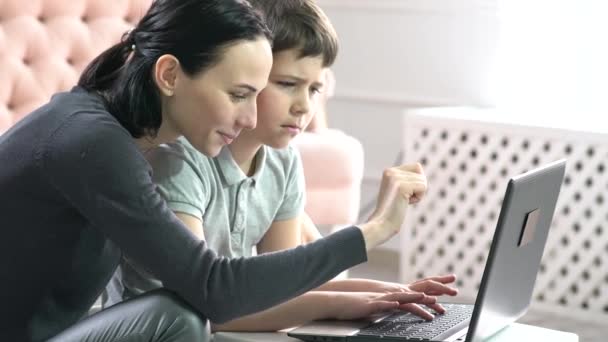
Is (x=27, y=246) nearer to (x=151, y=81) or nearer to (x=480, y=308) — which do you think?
(x=151, y=81)

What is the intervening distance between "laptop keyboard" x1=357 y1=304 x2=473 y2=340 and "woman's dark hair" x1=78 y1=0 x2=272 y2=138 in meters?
0.41

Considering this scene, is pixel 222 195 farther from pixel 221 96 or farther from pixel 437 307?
pixel 437 307

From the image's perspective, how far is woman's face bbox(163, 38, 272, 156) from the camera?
1352 mm

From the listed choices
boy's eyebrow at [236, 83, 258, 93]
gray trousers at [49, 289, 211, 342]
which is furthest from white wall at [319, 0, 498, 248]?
gray trousers at [49, 289, 211, 342]

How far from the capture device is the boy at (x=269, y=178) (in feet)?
4.84

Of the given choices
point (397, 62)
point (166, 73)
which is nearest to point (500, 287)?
point (166, 73)

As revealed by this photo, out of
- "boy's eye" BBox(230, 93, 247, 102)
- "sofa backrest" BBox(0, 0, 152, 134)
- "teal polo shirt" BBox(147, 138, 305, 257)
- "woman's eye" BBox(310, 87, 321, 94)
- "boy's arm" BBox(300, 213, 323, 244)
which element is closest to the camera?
"boy's eye" BBox(230, 93, 247, 102)

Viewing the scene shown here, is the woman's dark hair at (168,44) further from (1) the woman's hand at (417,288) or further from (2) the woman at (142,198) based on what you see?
(1) the woman's hand at (417,288)

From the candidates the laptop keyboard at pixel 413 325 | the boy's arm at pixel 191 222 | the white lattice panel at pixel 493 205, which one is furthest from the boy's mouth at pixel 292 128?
the white lattice panel at pixel 493 205

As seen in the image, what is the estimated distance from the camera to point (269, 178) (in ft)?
5.48

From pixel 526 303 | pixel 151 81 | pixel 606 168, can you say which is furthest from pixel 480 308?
pixel 606 168

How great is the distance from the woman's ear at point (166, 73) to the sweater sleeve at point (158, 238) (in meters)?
0.09

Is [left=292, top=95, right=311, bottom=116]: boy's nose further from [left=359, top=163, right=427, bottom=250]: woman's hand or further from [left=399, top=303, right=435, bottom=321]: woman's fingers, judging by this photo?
[left=399, top=303, right=435, bottom=321]: woman's fingers

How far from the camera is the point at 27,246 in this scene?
1351 millimetres
